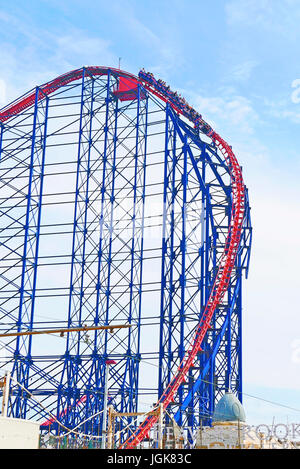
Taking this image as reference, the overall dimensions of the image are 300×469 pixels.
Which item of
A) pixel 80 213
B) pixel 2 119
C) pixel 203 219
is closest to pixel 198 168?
pixel 203 219

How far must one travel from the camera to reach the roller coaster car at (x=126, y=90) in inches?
1841

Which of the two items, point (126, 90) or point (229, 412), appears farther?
point (126, 90)

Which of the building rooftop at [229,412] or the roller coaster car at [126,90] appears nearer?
the building rooftop at [229,412]

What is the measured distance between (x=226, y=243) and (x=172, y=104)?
9.30 meters

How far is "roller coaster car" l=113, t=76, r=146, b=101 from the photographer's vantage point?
4675 cm

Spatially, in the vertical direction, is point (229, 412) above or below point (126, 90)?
below

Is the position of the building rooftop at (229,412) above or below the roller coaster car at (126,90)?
below

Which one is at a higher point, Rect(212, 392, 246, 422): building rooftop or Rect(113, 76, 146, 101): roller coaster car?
Rect(113, 76, 146, 101): roller coaster car

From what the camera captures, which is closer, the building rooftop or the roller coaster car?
the building rooftop

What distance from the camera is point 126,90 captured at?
154 ft
